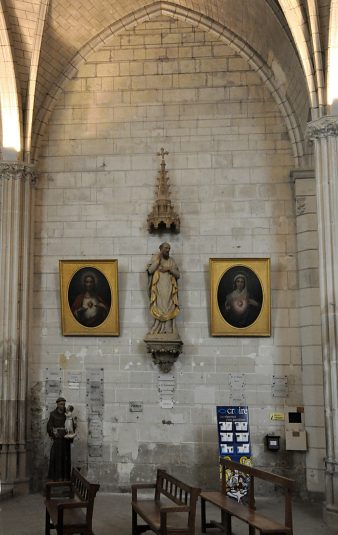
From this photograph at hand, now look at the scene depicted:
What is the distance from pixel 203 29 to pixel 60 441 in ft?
25.7

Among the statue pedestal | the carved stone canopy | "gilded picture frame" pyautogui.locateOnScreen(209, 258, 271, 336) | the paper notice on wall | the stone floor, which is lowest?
the stone floor

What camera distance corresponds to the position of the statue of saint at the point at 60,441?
9.92 meters

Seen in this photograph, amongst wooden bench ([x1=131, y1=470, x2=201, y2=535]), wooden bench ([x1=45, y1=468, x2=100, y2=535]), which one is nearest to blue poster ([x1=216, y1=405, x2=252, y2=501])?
wooden bench ([x1=131, y1=470, x2=201, y2=535])

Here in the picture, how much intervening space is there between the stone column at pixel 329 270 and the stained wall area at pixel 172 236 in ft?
5.87

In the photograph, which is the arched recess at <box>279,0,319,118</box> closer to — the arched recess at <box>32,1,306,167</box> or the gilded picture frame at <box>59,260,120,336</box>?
the arched recess at <box>32,1,306,167</box>

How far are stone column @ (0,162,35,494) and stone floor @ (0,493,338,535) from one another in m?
0.69

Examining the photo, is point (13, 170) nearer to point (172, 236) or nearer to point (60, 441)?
point (172, 236)

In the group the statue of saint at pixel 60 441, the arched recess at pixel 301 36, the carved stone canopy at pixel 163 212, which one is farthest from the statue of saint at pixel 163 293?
the arched recess at pixel 301 36

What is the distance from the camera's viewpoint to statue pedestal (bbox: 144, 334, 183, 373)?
34.8 ft

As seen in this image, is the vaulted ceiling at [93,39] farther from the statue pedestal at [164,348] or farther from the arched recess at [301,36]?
the statue pedestal at [164,348]

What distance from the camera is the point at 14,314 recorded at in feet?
35.0

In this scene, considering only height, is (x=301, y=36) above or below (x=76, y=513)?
above

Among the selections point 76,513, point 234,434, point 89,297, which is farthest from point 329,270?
point 76,513

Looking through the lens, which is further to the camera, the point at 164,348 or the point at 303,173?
the point at 303,173
